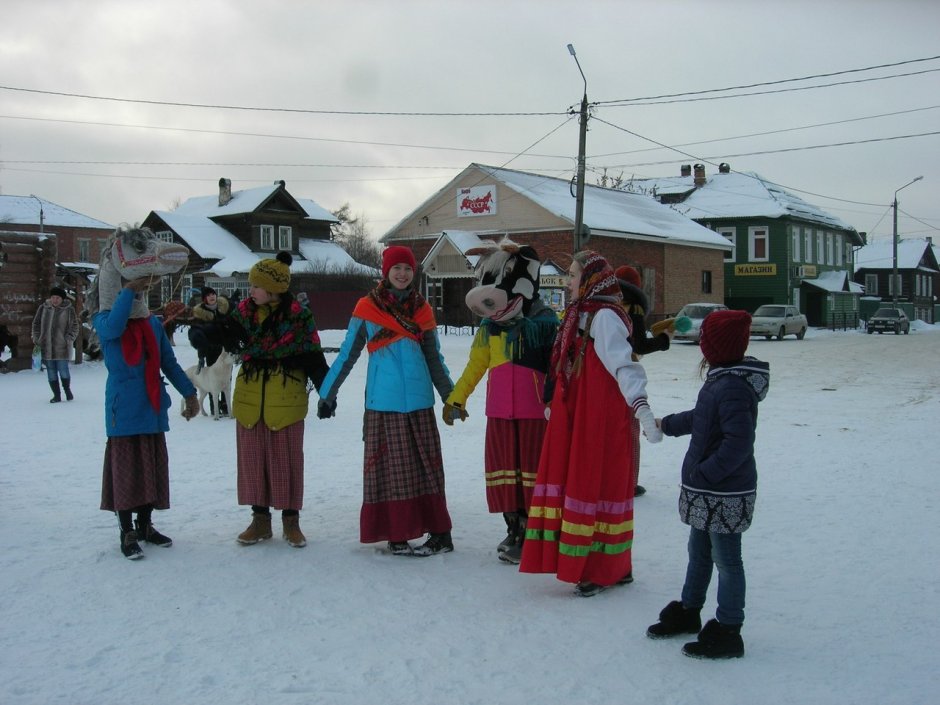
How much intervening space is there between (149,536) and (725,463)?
11.5 feet

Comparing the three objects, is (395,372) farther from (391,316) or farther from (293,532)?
(293,532)

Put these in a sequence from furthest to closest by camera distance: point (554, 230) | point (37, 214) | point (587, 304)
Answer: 1. point (37, 214)
2. point (554, 230)
3. point (587, 304)

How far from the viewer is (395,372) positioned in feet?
16.3

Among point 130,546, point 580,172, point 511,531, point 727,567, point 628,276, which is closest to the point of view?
point 727,567

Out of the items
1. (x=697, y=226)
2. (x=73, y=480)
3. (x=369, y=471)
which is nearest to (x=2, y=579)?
(x=369, y=471)

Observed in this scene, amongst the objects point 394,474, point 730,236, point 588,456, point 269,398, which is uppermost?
point 730,236

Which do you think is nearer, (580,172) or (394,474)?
(394,474)

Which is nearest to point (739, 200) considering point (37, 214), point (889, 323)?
point (889, 323)

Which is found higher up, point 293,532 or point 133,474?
point 133,474

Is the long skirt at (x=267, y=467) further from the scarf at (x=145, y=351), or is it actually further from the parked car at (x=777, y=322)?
the parked car at (x=777, y=322)

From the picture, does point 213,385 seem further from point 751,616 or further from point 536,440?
point 751,616

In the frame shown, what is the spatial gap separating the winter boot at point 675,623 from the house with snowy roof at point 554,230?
29286 mm

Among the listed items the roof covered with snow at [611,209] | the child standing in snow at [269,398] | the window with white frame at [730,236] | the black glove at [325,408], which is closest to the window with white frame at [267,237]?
the roof covered with snow at [611,209]

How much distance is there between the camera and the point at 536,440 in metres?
4.84
